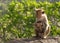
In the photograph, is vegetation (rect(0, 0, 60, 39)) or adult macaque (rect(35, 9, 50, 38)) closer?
adult macaque (rect(35, 9, 50, 38))

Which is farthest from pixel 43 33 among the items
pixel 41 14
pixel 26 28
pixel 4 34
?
pixel 4 34

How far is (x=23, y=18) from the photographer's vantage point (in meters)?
9.48

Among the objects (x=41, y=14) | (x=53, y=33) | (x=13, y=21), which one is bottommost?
(x=53, y=33)

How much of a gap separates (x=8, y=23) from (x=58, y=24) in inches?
91.0

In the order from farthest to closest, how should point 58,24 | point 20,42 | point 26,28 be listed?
1. point 58,24
2. point 26,28
3. point 20,42

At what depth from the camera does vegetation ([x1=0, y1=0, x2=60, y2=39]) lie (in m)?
9.52

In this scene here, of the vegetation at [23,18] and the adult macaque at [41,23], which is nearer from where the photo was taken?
the adult macaque at [41,23]

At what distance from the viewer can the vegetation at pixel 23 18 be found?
952 centimetres

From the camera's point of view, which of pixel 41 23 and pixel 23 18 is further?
pixel 23 18

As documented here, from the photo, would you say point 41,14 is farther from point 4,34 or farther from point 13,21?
point 4,34

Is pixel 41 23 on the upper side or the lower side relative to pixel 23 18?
upper

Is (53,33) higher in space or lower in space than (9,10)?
lower

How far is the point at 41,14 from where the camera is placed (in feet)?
21.5

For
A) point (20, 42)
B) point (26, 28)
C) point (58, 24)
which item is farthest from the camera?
point (58, 24)
